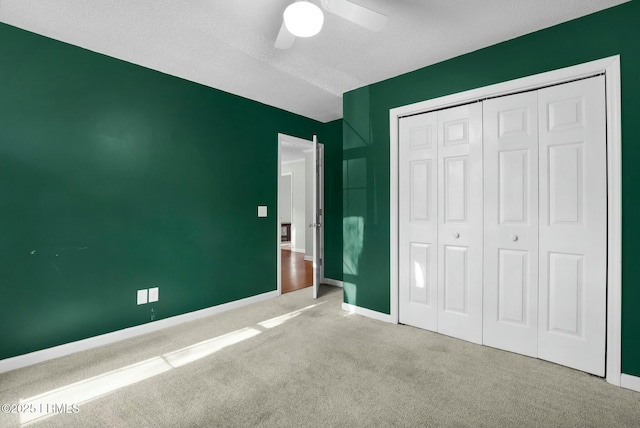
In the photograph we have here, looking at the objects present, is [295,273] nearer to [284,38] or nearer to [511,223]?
[511,223]

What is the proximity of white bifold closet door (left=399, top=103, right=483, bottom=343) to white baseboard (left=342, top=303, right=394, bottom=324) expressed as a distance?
6.6 inches

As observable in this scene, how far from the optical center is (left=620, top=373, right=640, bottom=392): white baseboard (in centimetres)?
192

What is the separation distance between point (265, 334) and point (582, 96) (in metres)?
3.20

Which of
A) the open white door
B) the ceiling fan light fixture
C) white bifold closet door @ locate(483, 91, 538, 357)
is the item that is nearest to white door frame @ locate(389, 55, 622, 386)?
white bifold closet door @ locate(483, 91, 538, 357)

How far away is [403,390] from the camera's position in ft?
6.28

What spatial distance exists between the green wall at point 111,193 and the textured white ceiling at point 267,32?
0.93ft

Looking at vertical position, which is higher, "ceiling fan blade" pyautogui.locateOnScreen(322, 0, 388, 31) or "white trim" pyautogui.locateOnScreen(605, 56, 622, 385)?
"ceiling fan blade" pyautogui.locateOnScreen(322, 0, 388, 31)

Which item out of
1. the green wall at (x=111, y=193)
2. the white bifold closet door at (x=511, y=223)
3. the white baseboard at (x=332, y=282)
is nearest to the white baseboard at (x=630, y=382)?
the white bifold closet door at (x=511, y=223)

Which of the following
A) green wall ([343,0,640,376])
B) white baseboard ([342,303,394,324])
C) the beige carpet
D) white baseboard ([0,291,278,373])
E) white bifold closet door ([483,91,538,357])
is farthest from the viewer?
white baseboard ([342,303,394,324])

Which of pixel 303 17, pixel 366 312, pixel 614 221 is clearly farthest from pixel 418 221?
pixel 303 17

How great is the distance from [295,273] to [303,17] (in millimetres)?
4560

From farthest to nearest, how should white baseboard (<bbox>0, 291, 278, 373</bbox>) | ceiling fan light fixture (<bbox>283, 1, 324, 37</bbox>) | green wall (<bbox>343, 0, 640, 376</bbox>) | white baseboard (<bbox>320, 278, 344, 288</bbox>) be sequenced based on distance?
white baseboard (<bbox>320, 278, 344, 288</bbox>) < white baseboard (<bbox>0, 291, 278, 373</bbox>) < green wall (<bbox>343, 0, 640, 376</bbox>) < ceiling fan light fixture (<bbox>283, 1, 324, 37</bbox>)

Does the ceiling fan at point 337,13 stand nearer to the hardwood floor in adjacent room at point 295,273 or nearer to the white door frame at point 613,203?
the white door frame at point 613,203

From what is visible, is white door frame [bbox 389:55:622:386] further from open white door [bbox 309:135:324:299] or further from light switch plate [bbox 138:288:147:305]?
light switch plate [bbox 138:288:147:305]
